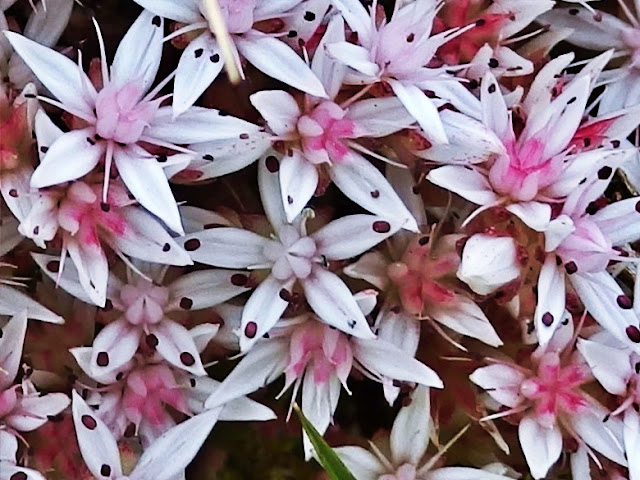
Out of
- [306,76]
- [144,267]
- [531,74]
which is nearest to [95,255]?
[144,267]

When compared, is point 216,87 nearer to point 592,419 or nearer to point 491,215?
point 491,215

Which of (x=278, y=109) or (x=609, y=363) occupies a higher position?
(x=278, y=109)

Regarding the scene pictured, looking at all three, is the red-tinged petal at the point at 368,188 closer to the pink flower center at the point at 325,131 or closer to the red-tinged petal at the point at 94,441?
the pink flower center at the point at 325,131

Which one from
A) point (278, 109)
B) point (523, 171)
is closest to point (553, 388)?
point (523, 171)

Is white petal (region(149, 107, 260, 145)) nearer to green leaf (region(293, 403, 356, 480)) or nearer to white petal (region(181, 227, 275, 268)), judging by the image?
white petal (region(181, 227, 275, 268))

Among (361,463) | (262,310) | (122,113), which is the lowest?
(361,463)

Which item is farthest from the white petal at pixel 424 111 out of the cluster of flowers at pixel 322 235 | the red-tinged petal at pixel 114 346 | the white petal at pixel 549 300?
the red-tinged petal at pixel 114 346

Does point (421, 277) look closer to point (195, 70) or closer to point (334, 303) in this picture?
point (334, 303)
